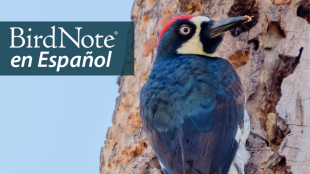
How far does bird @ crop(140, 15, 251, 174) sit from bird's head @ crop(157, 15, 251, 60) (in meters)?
0.06

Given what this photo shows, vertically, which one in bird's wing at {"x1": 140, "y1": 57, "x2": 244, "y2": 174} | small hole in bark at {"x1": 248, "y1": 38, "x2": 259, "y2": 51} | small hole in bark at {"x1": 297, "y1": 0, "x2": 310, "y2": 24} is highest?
small hole in bark at {"x1": 297, "y1": 0, "x2": 310, "y2": 24}

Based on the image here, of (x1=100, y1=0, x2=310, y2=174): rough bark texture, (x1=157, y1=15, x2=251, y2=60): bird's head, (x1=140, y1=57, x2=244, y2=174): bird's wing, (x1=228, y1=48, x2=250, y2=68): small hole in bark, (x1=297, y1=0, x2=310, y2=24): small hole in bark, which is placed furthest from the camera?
(x1=297, y1=0, x2=310, y2=24): small hole in bark

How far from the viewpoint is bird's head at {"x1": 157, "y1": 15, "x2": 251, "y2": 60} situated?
9.68 ft

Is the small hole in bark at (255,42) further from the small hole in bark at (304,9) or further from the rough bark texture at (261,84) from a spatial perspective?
the small hole in bark at (304,9)

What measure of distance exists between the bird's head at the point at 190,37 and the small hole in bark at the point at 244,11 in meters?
0.42

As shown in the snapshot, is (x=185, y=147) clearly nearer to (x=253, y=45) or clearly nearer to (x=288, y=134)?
(x=288, y=134)

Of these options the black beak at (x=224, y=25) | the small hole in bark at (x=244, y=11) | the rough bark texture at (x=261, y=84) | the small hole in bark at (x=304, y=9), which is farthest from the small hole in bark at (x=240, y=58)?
the small hole in bark at (x=304, y=9)

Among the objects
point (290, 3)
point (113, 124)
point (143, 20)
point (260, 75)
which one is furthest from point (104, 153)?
point (290, 3)

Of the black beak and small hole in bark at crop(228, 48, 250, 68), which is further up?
the black beak

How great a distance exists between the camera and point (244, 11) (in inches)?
135

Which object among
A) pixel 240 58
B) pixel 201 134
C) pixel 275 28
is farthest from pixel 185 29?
pixel 201 134

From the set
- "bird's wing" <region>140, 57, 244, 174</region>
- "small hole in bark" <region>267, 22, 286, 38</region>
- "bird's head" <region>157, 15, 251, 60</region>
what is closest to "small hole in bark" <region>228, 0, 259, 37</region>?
"small hole in bark" <region>267, 22, 286, 38</region>

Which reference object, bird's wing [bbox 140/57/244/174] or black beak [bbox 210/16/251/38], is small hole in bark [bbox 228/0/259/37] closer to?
black beak [bbox 210/16/251/38]

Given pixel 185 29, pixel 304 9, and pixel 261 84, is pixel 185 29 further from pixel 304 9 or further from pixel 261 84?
pixel 304 9
